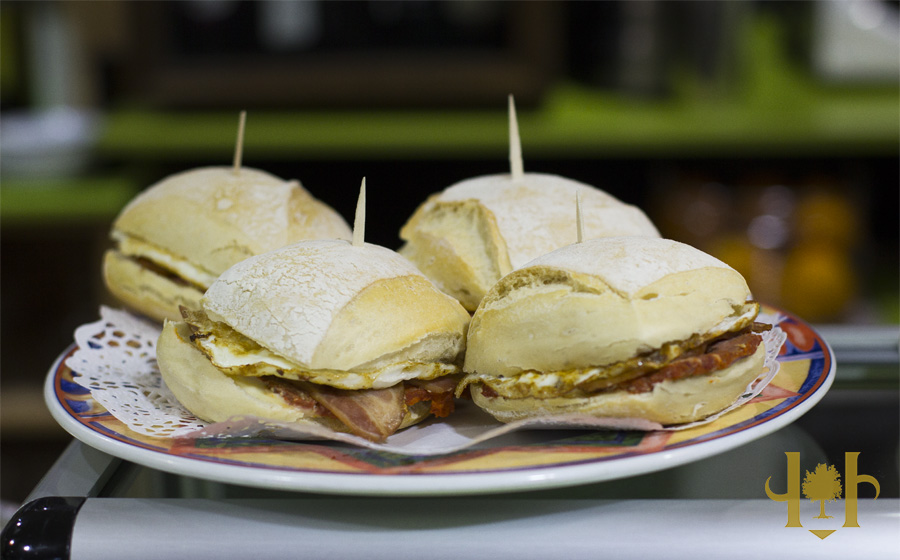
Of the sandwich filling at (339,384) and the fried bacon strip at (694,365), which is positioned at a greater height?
the fried bacon strip at (694,365)

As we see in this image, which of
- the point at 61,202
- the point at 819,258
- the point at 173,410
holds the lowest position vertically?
the point at 819,258

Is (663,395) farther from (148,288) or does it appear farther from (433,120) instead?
(433,120)

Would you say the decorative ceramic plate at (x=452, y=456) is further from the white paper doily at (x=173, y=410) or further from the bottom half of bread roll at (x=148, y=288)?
the bottom half of bread roll at (x=148, y=288)

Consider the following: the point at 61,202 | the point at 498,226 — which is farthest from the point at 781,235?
the point at 61,202

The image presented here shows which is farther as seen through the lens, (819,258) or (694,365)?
(819,258)

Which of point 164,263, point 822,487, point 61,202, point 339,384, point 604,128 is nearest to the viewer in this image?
point 822,487

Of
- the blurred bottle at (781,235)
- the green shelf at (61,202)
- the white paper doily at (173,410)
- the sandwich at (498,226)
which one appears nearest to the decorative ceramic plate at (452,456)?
the white paper doily at (173,410)

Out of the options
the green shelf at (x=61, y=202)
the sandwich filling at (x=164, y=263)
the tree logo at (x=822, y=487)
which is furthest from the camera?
the green shelf at (x=61, y=202)
